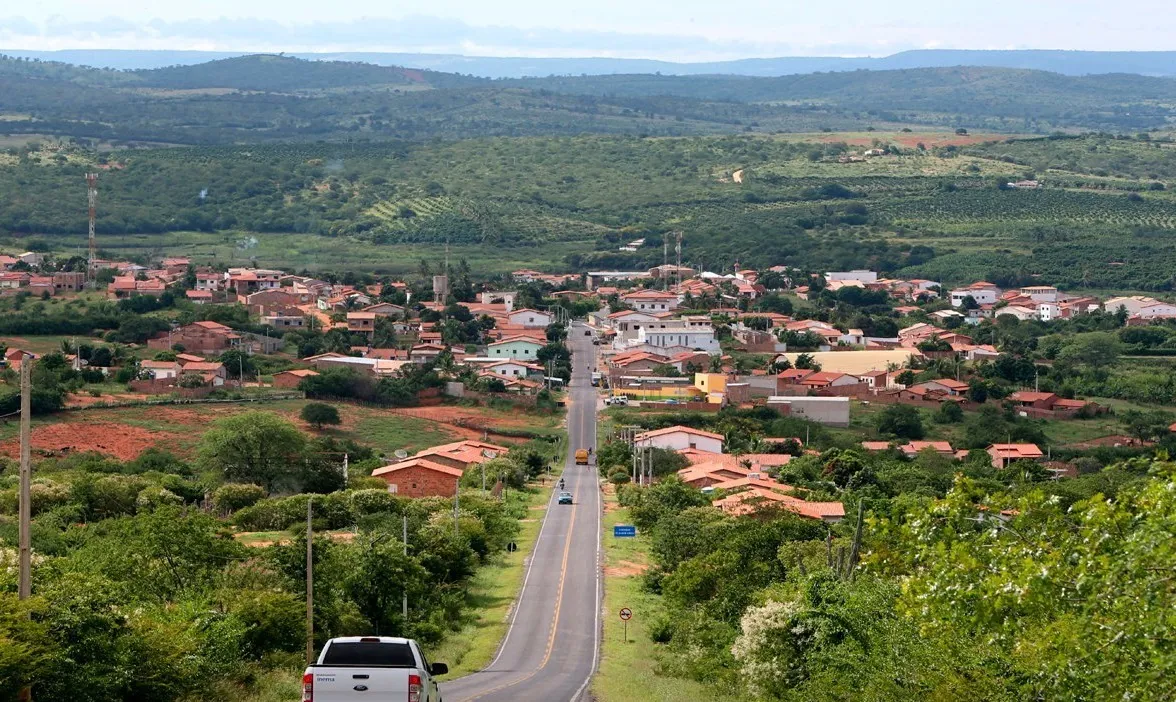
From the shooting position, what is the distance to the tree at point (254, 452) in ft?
192

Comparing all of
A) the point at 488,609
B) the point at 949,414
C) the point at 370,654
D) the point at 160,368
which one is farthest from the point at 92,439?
the point at 370,654

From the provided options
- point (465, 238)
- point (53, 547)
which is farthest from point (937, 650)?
point (465, 238)

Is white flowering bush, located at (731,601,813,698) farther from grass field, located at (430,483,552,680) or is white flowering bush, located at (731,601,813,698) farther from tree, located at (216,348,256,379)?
tree, located at (216,348,256,379)

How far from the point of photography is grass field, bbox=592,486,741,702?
26625mm

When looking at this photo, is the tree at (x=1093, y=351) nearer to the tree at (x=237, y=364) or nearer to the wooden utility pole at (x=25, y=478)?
the tree at (x=237, y=364)

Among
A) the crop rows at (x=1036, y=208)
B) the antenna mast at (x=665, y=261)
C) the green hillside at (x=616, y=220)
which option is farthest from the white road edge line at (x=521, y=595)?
the crop rows at (x=1036, y=208)

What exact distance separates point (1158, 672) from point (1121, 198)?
177 meters

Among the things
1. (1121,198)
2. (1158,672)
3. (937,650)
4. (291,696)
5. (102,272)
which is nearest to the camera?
(1158,672)

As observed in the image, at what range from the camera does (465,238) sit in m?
166

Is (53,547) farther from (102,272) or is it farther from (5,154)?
(5,154)

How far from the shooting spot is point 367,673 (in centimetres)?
1706

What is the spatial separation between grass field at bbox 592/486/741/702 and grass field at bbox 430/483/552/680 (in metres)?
1.94

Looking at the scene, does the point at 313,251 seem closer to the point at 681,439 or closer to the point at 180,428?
the point at 180,428

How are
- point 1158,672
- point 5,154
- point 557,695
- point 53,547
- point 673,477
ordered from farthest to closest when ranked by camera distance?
1. point 5,154
2. point 673,477
3. point 53,547
4. point 557,695
5. point 1158,672
